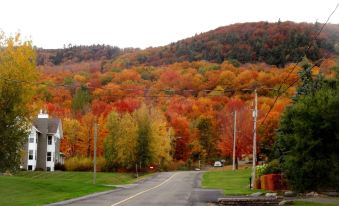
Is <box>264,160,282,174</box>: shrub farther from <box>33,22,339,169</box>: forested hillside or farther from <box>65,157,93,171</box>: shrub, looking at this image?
<box>65,157,93,171</box>: shrub

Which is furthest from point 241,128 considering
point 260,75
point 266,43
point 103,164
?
point 266,43

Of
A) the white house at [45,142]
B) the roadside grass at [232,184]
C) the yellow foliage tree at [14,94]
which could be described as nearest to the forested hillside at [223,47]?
the white house at [45,142]

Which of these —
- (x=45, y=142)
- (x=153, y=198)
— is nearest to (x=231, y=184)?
(x=153, y=198)

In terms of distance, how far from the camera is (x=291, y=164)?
27547 millimetres

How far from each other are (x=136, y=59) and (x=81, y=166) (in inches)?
3039

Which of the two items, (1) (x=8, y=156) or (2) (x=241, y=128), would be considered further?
(2) (x=241, y=128)

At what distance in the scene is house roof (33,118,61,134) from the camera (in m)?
81.9

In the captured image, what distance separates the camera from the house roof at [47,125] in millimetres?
81938

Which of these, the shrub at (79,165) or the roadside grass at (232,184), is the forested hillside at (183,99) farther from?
the roadside grass at (232,184)

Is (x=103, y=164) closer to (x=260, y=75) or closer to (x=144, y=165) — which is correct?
(x=144, y=165)

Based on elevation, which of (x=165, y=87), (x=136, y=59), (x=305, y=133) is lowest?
(x=305, y=133)

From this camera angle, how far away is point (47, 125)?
82.4 m

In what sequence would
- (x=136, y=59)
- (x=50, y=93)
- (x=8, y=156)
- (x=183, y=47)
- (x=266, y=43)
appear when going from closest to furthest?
1. (x=8, y=156)
2. (x=50, y=93)
3. (x=266, y=43)
4. (x=136, y=59)
5. (x=183, y=47)

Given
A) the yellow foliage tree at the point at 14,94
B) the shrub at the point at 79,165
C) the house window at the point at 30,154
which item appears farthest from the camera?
the shrub at the point at 79,165
